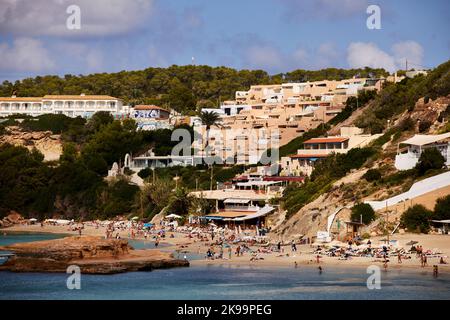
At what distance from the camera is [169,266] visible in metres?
47.9

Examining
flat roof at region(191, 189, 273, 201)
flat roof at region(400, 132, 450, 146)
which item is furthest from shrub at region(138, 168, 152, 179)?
flat roof at region(400, 132, 450, 146)

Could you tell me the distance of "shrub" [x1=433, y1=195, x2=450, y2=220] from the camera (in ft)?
161

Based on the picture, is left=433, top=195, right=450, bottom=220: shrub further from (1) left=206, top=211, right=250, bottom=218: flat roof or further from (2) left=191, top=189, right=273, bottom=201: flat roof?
(2) left=191, top=189, right=273, bottom=201: flat roof

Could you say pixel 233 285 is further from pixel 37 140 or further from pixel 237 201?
pixel 37 140

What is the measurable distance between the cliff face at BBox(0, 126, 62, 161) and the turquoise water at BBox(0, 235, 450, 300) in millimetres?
58954

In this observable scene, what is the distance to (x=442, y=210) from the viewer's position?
162ft

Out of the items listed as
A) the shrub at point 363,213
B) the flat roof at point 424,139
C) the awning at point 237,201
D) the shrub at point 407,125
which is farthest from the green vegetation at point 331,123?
the shrub at point 363,213

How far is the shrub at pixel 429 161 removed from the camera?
2207 inches

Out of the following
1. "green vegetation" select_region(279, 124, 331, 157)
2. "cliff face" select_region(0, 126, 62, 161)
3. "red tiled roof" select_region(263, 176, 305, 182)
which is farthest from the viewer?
"cliff face" select_region(0, 126, 62, 161)

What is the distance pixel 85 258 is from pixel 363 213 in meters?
16.2
